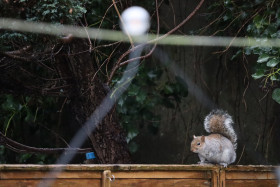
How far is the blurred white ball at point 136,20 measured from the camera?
120 inches

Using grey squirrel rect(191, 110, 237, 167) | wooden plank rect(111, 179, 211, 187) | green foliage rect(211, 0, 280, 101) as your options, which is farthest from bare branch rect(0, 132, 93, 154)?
green foliage rect(211, 0, 280, 101)

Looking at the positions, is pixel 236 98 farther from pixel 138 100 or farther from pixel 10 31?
pixel 10 31

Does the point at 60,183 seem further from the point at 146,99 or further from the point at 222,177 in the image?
the point at 146,99

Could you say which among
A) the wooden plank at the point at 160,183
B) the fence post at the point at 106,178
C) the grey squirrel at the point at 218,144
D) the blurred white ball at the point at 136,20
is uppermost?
the blurred white ball at the point at 136,20

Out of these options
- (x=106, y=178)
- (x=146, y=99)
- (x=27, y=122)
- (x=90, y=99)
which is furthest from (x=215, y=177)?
(x=27, y=122)

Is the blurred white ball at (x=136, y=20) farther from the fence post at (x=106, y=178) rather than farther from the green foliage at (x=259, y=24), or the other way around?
the fence post at (x=106, y=178)

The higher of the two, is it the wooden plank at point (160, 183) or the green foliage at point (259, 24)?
the green foliage at point (259, 24)

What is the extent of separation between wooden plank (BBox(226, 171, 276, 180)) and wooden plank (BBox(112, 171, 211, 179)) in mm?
115

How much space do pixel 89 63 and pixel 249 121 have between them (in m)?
1.32

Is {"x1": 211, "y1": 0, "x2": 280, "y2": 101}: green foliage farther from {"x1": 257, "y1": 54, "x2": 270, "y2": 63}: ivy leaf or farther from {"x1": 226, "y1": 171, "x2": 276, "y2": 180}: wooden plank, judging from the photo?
{"x1": 226, "y1": 171, "x2": 276, "y2": 180}: wooden plank

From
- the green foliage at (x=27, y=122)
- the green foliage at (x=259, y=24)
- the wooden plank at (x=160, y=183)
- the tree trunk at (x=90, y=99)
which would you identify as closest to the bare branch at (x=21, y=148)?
the tree trunk at (x=90, y=99)

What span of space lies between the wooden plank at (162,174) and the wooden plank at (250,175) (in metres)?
0.12

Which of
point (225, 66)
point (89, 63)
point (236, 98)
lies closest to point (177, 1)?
point (225, 66)

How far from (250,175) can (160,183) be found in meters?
0.46
